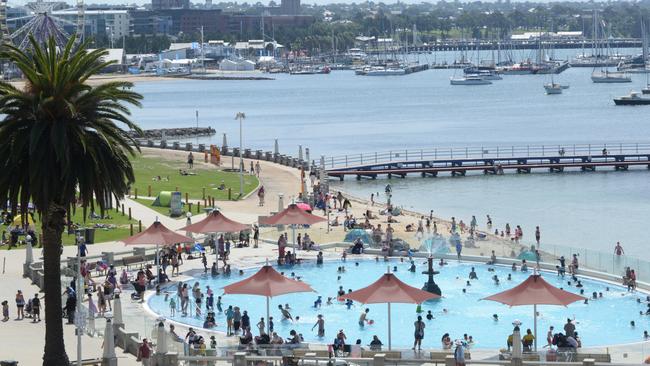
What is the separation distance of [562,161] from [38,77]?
82.1 metres

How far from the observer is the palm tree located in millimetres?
38406

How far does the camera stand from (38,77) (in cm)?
3875

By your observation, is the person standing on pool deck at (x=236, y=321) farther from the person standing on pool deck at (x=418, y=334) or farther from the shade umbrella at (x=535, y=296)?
the shade umbrella at (x=535, y=296)

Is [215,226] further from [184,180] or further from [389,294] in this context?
[184,180]

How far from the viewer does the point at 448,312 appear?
52562 millimetres

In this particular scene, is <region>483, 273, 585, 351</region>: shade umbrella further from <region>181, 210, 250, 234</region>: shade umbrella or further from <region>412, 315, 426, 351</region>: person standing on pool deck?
<region>181, 210, 250, 234</region>: shade umbrella

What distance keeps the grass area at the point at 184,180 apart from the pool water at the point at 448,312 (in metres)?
25.3

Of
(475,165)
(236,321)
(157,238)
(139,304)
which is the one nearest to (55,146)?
(236,321)

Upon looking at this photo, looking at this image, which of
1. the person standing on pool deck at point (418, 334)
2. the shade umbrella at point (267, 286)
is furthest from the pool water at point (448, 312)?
the shade umbrella at point (267, 286)

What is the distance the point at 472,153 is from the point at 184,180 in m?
48.6

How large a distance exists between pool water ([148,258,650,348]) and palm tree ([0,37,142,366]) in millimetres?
11322

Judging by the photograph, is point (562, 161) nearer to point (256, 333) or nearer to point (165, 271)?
point (165, 271)

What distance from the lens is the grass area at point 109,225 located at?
66625 mm

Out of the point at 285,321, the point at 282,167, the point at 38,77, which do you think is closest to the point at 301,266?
the point at 285,321
